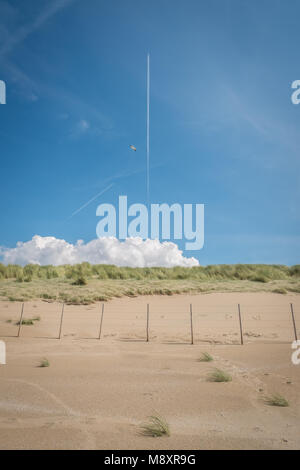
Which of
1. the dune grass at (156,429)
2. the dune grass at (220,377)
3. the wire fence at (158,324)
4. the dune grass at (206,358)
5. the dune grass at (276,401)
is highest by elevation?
the wire fence at (158,324)

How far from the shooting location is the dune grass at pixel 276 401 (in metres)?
7.81

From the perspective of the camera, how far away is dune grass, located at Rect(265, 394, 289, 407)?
7813mm

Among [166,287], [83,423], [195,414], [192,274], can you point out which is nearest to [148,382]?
[195,414]

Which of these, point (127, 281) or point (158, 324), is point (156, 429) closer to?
point (158, 324)

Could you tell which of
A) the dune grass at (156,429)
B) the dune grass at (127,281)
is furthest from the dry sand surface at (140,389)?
the dune grass at (127,281)

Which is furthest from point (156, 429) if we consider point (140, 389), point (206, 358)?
point (206, 358)

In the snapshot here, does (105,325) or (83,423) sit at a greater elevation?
(105,325)

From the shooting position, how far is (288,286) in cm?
3381

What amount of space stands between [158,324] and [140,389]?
50.2 ft

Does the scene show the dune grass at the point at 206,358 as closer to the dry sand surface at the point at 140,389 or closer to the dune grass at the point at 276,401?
the dry sand surface at the point at 140,389

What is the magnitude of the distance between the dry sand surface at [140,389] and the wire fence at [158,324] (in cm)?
21
